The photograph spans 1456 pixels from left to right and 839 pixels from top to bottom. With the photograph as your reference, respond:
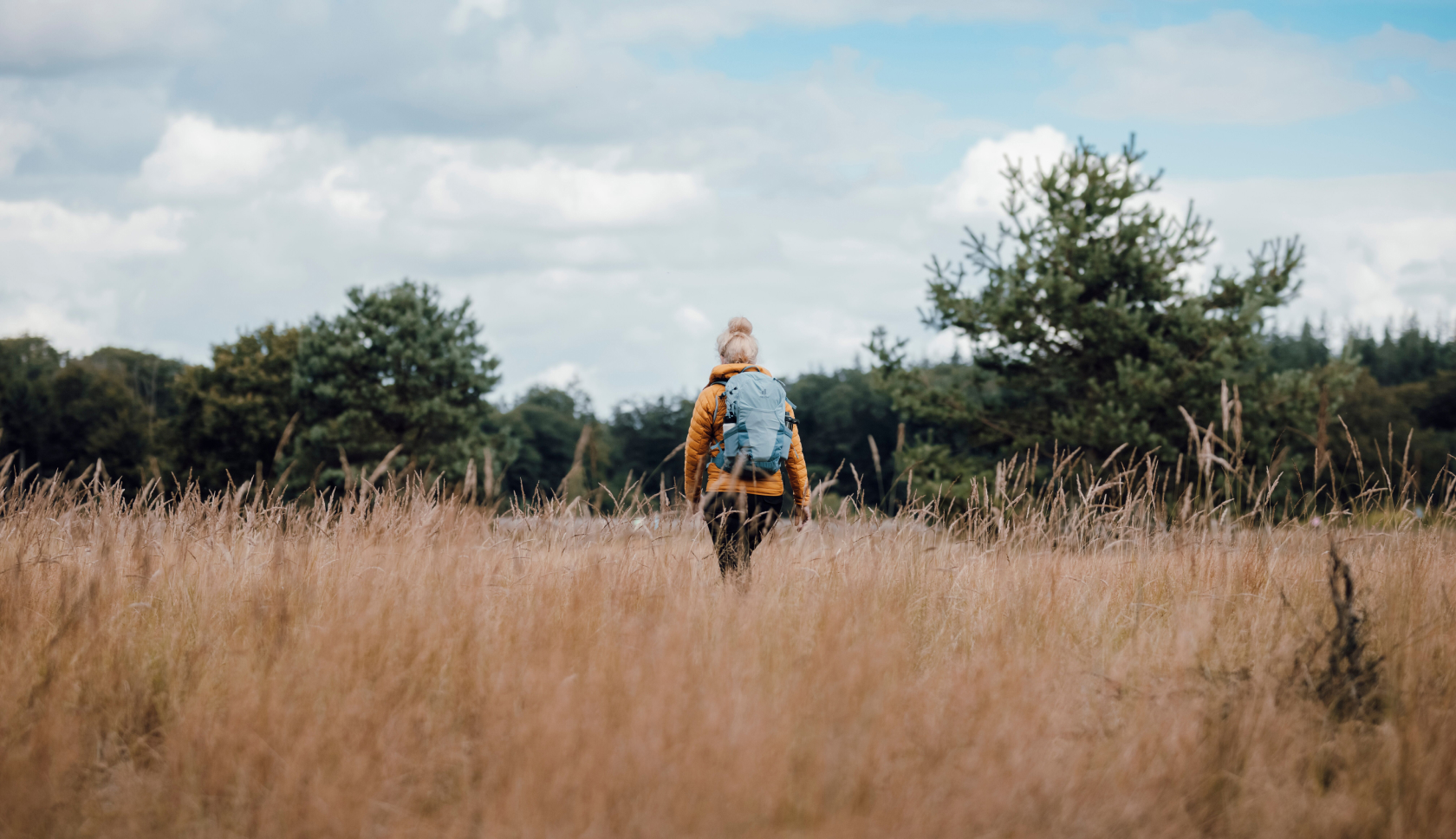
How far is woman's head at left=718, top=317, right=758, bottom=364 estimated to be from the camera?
5449 millimetres

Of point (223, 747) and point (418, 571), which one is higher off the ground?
point (418, 571)

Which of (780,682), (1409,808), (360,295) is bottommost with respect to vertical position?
(1409,808)

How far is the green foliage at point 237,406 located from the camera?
3675 cm

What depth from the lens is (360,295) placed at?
107ft

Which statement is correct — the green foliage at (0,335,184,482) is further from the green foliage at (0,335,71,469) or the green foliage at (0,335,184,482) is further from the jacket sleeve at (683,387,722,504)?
the jacket sleeve at (683,387,722,504)

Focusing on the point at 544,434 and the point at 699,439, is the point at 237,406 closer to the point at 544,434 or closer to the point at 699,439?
the point at 544,434

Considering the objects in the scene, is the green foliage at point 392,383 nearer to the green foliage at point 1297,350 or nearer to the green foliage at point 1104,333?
the green foliage at point 1104,333

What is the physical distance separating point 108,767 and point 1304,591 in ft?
17.5

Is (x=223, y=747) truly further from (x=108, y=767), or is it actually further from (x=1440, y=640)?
(x=1440, y=640)

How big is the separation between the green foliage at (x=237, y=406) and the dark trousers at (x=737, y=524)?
34564mm

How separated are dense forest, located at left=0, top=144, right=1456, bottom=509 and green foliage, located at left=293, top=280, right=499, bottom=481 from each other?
9 cm

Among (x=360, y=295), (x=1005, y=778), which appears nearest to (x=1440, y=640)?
(x=1005, y=778)

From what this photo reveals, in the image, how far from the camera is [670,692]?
2.75m

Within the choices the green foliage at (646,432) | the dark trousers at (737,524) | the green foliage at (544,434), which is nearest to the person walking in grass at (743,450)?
the dark trousers at (737,524)
